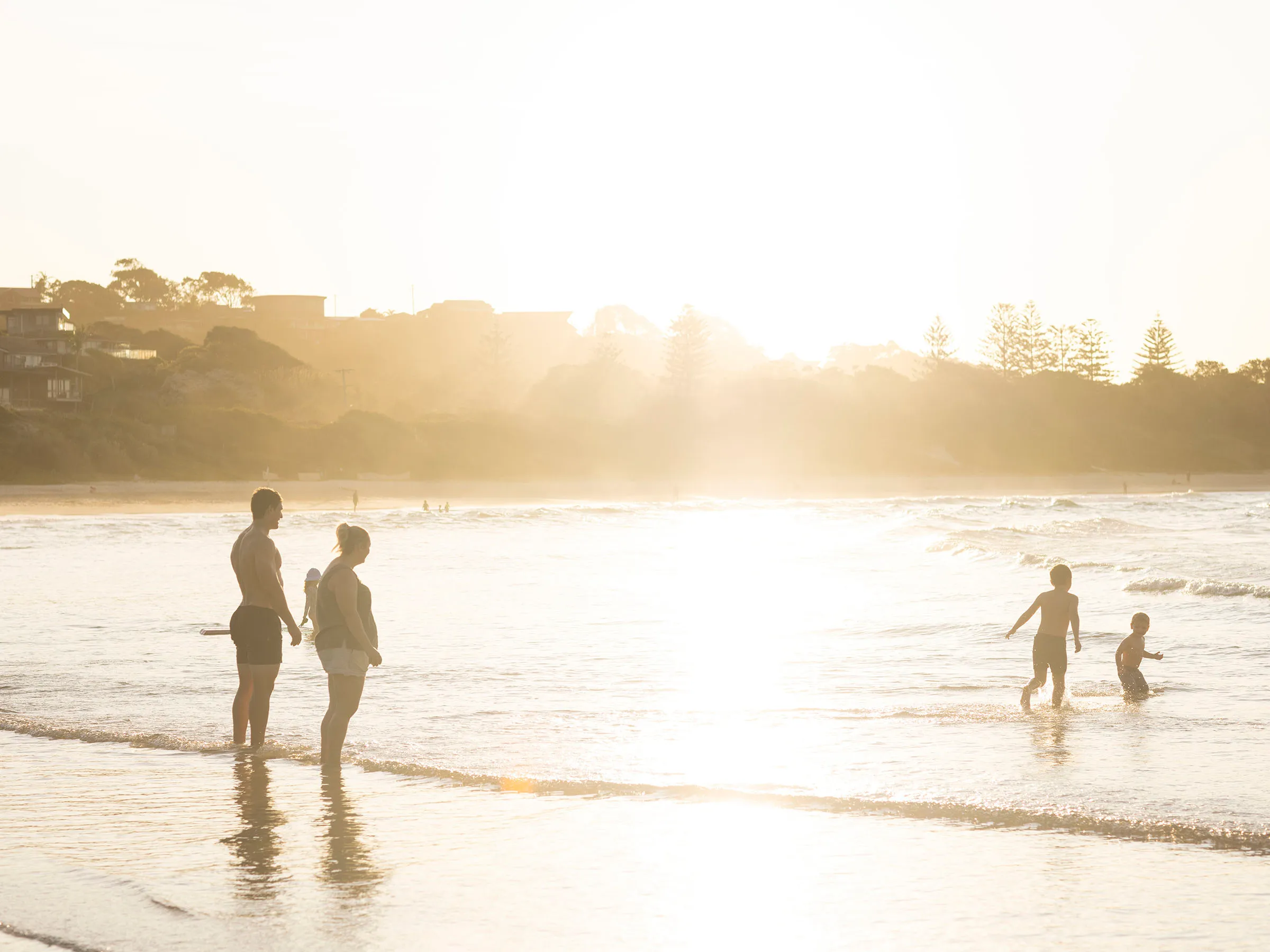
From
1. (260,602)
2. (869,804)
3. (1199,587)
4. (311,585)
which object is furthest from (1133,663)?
(1199,587)

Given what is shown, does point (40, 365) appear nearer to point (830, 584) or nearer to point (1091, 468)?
point (830, 584)

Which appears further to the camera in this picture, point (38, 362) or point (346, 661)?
point (38, 362)

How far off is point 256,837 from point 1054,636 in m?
6.41

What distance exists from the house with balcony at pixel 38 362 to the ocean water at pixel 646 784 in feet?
181

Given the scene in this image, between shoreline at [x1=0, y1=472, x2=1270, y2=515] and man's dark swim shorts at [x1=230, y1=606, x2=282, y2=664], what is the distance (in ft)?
127

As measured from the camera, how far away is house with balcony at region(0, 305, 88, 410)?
67375mm

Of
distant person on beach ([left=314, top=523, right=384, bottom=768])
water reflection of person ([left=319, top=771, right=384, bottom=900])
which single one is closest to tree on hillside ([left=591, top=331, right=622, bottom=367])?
distant person on beach ([left=314, top=523, right=384, bottom=768])

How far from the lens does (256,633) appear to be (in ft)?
26.1

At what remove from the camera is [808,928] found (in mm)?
5035

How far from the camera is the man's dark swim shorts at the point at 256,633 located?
7.95 m

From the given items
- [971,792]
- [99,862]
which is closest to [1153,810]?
[971,792]

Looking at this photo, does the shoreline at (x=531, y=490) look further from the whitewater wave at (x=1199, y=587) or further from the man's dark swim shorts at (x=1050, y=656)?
the man's dark swim shorts at (x=1050, y=656)

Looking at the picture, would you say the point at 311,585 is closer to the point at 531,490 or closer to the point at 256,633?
the point at 256,633

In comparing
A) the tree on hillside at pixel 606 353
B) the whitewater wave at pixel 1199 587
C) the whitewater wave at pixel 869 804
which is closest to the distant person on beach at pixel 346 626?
the whitewater wave at pixel 869 804
